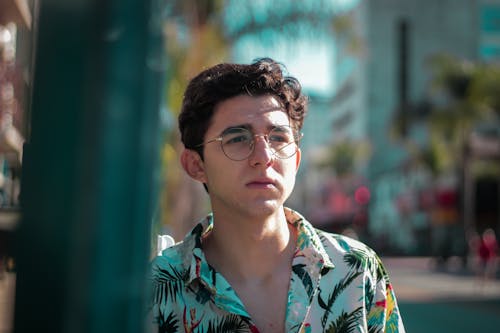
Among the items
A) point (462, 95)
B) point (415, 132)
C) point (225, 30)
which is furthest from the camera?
point (415, 132)

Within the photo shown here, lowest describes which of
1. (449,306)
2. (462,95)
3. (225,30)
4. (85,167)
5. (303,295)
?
(449,306)

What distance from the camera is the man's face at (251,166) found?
2.08 meters

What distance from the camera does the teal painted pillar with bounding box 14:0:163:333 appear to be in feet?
3.03

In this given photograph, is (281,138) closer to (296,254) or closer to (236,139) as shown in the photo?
(236,139)

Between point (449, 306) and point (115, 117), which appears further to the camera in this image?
point (449, 306)

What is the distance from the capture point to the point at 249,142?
211 centimetres

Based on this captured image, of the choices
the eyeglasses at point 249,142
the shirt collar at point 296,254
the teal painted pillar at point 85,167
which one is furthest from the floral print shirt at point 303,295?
the teal painted pillar at point 85,167

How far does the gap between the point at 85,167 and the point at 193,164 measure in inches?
56.8

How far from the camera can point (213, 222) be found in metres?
2.33

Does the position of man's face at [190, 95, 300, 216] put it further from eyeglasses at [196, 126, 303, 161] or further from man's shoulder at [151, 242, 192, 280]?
man's shoulder at [151, 242, 192, 280]

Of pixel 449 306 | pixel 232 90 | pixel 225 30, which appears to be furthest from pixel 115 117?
pixel 449 306

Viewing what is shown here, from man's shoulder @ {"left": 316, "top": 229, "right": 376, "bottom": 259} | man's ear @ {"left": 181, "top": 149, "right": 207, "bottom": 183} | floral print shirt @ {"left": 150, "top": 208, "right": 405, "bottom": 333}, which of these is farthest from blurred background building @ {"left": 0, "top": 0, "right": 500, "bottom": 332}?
man's shoulder @ {"left": 316, "top": 229, "right": 376, "bottom": 259}

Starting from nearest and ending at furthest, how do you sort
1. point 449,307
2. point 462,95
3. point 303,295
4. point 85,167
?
point 85,167 < point 303,295 < point 449,307 < point 462,95

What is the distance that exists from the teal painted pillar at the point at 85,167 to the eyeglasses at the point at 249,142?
114 cm
